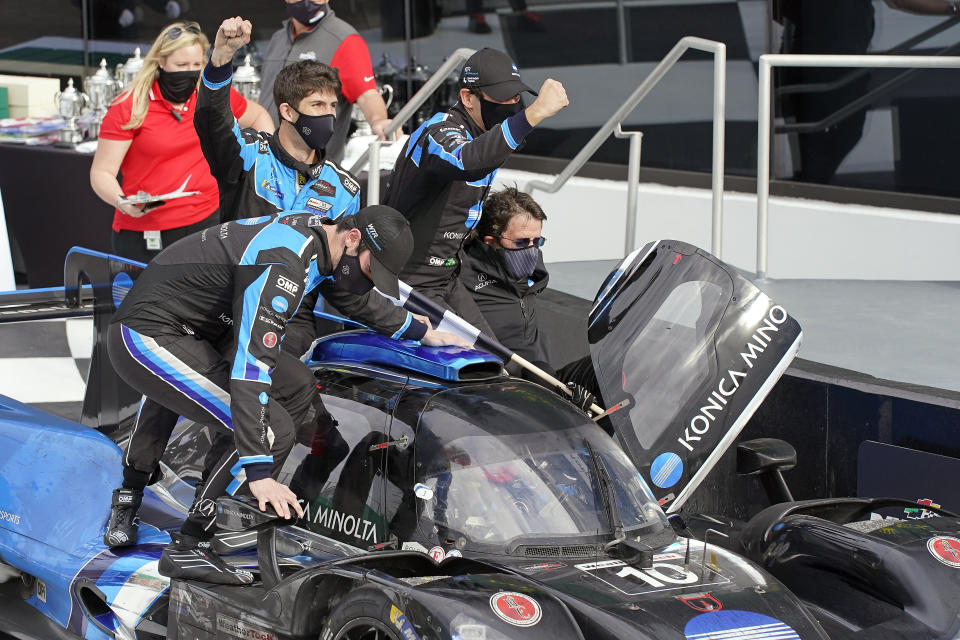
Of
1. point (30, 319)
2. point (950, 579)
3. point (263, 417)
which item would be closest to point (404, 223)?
point (263, 417)

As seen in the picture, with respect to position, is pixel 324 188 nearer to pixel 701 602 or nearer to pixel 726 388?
pixel 726 388

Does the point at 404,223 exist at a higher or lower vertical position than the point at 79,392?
higher

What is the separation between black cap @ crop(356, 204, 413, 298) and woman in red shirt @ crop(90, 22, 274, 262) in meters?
2.36

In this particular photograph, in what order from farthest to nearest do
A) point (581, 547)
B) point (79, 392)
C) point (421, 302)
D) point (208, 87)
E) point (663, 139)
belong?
point (663, 139) < point (79, 392) < point (208, 87) < point (421, 302) < point (581, 547)

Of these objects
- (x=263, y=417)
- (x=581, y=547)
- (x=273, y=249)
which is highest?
(x=273, y=249)

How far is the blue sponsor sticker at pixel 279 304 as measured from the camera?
3.94 m

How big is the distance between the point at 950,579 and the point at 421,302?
6.68 feet

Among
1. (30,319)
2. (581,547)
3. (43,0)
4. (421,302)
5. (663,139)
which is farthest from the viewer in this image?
(43,0)

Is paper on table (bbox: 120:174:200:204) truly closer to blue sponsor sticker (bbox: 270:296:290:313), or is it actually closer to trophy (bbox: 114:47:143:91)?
blue sponsor sticker (bbox: 270:296:290:313)

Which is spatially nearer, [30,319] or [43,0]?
[30,319]

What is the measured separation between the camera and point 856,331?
5.90 meters

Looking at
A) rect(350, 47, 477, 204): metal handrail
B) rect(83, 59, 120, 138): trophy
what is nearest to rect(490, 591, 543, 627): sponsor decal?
rect(350, 47, 477, 204): metal handrail

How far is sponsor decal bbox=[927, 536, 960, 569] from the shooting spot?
3771 mm

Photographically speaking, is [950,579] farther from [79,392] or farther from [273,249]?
[79,392]
